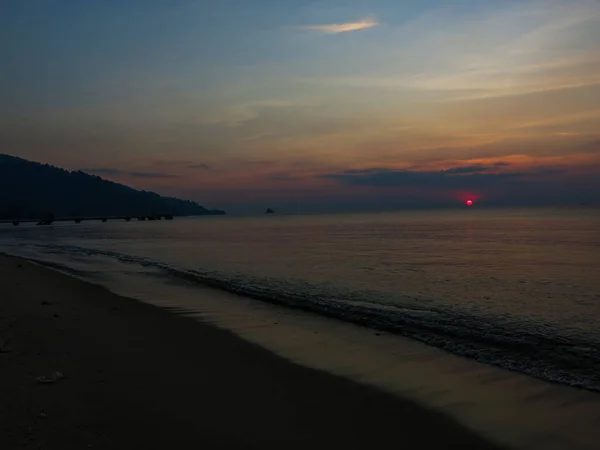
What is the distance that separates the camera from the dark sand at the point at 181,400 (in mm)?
5238

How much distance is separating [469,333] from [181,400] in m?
7.56

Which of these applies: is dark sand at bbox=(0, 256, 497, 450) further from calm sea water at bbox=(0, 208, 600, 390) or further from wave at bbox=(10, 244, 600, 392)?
calm sea water at bbox=(0, 208, 600, 390)

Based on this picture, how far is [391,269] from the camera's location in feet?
80.2

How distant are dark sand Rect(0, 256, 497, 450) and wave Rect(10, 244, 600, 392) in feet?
11.5

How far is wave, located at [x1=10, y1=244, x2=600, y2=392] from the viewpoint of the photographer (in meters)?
8.77

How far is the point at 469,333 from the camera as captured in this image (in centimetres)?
1123

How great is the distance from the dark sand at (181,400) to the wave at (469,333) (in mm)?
3499

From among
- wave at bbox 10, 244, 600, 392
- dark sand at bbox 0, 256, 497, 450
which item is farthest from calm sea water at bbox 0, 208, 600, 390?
dark sand at bbox 0, 256, 497, 450

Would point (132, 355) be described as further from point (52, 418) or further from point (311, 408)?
point (311, 408)

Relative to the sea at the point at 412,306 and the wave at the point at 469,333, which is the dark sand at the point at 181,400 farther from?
the wave at the point at 469,333

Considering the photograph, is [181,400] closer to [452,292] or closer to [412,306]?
[412,306]

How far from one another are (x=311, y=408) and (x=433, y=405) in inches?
70.8

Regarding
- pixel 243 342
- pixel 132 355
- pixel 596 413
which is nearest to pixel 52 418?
pixel 132 355

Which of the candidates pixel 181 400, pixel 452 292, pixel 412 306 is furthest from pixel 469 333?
pixel 181 400
